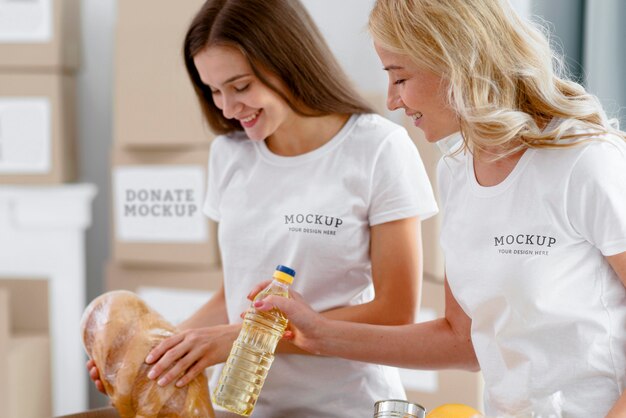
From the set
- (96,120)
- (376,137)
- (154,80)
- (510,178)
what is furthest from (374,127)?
(96,120)

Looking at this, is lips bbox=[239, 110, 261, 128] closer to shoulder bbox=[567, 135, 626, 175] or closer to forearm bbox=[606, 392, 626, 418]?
shoulder bbox=[567, 135, 626, 175]

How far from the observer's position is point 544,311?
38.6 inches

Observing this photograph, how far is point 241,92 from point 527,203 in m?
0.52

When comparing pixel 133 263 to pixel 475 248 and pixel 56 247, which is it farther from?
pixel 475 248

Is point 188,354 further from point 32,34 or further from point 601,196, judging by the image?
point 32,34

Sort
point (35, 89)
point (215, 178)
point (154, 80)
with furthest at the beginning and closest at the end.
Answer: point (35, 89)
point (154, 80)
point (215, 178)


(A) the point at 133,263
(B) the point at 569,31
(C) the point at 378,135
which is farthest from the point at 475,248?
(A) the point at 133,263

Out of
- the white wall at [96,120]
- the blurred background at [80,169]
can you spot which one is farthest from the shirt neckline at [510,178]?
the white wall at [96,120]

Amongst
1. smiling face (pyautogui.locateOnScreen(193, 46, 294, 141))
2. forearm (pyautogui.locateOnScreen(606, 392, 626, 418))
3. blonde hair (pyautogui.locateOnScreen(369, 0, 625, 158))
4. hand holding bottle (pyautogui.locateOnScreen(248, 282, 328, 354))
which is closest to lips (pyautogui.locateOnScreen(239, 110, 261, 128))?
smiling face (pyautogui.locateOnScreen(193, 46, 294, 141))

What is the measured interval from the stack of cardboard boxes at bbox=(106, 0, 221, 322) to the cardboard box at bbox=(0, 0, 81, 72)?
0.19 meters

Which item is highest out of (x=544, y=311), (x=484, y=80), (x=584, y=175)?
(x=484, y=80)

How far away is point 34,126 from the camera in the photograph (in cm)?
252

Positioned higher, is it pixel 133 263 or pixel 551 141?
pixel 551 141

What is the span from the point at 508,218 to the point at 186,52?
650 millimetres
